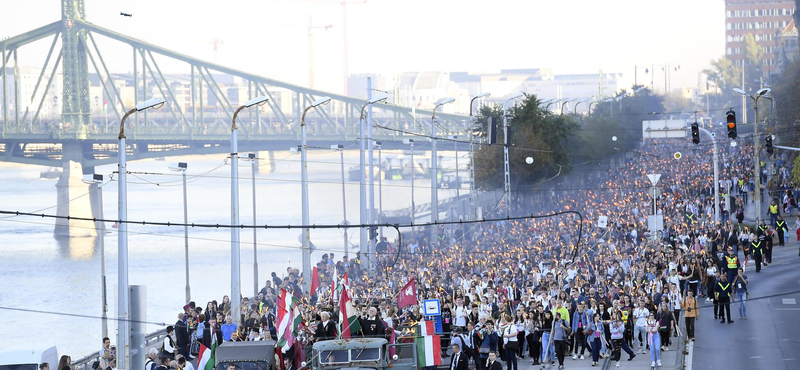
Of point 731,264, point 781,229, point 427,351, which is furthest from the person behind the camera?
point 781,229

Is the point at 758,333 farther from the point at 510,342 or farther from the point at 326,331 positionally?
the point at 326,331

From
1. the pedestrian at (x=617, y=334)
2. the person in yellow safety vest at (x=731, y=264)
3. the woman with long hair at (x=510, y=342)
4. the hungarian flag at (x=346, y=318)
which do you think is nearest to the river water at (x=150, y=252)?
the hungarian flag at (x=346, y=318)

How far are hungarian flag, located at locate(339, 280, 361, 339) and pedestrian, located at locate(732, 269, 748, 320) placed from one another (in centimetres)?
1033

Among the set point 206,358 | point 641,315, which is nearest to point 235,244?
point 206,358

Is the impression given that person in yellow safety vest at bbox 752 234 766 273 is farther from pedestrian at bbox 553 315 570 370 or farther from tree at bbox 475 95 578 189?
tree at bbox 475 95 578 189

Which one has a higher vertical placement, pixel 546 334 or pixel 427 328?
pixel 427 328

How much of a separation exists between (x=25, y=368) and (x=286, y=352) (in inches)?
190

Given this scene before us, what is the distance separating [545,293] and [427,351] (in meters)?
5.51

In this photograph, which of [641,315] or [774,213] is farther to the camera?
[774,213]

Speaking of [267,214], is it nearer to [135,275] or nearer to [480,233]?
[135,275]

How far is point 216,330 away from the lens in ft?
76.5

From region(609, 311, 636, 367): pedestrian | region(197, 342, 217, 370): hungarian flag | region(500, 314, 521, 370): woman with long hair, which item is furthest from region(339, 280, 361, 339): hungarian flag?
region(609, 311, 636, 367): pedestrian

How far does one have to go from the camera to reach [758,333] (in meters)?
25.5

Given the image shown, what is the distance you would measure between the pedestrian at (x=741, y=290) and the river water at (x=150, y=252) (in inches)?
585
